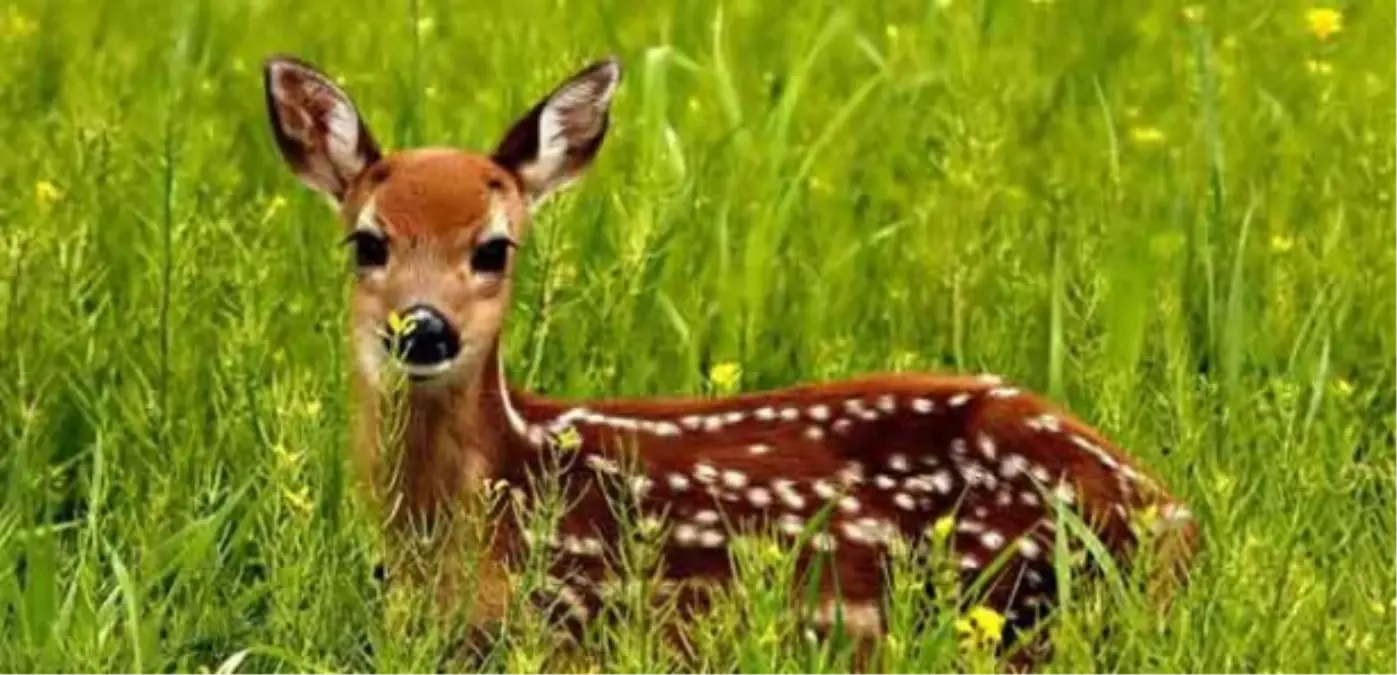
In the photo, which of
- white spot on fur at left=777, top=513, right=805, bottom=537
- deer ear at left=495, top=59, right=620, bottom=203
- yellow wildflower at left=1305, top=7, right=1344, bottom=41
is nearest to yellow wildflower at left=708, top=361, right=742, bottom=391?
deer ear at left=495, top=59, right=620, bottom=203

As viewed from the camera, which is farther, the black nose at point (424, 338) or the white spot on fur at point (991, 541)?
the white spot on fur at point (991, 541)

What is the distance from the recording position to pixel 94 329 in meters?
7.69

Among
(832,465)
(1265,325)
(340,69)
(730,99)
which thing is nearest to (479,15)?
(340,69)

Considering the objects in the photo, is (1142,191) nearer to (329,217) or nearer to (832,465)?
(329,217)

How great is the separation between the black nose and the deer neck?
18cm

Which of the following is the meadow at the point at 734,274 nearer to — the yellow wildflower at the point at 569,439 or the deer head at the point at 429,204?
the deer head at the point at 429,204

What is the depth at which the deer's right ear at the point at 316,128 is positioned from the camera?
23.4 feet

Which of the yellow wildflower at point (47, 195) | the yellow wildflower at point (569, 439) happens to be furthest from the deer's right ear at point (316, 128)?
the yellow wildflower at point (47, 195)

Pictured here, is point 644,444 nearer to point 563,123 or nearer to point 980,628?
point 563,123

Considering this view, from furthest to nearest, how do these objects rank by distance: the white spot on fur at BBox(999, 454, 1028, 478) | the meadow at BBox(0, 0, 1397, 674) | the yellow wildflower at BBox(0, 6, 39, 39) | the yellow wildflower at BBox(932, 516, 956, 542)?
the yellow wildflower at BBox(0, 6, 39, 39)
the white spot on fur at BBox(999, 454, 1028, 478)
the meadow at BBox(0, 0, 1397, 674)
the yellow wildflower at BBox(932, 516, 956, 542)

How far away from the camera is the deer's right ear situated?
7141mm

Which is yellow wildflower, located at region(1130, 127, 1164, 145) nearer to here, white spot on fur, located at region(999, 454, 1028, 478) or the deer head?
the deer head

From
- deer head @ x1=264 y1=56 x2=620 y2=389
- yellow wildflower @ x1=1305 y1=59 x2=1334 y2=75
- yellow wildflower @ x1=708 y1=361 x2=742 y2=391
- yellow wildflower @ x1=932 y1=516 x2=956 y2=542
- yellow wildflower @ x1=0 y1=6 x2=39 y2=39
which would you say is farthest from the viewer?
yellow wildflower @ x1=1305 y1=59 x2=1334 y2=75

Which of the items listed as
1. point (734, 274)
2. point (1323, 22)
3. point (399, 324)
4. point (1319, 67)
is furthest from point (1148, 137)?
point (399, 324)
